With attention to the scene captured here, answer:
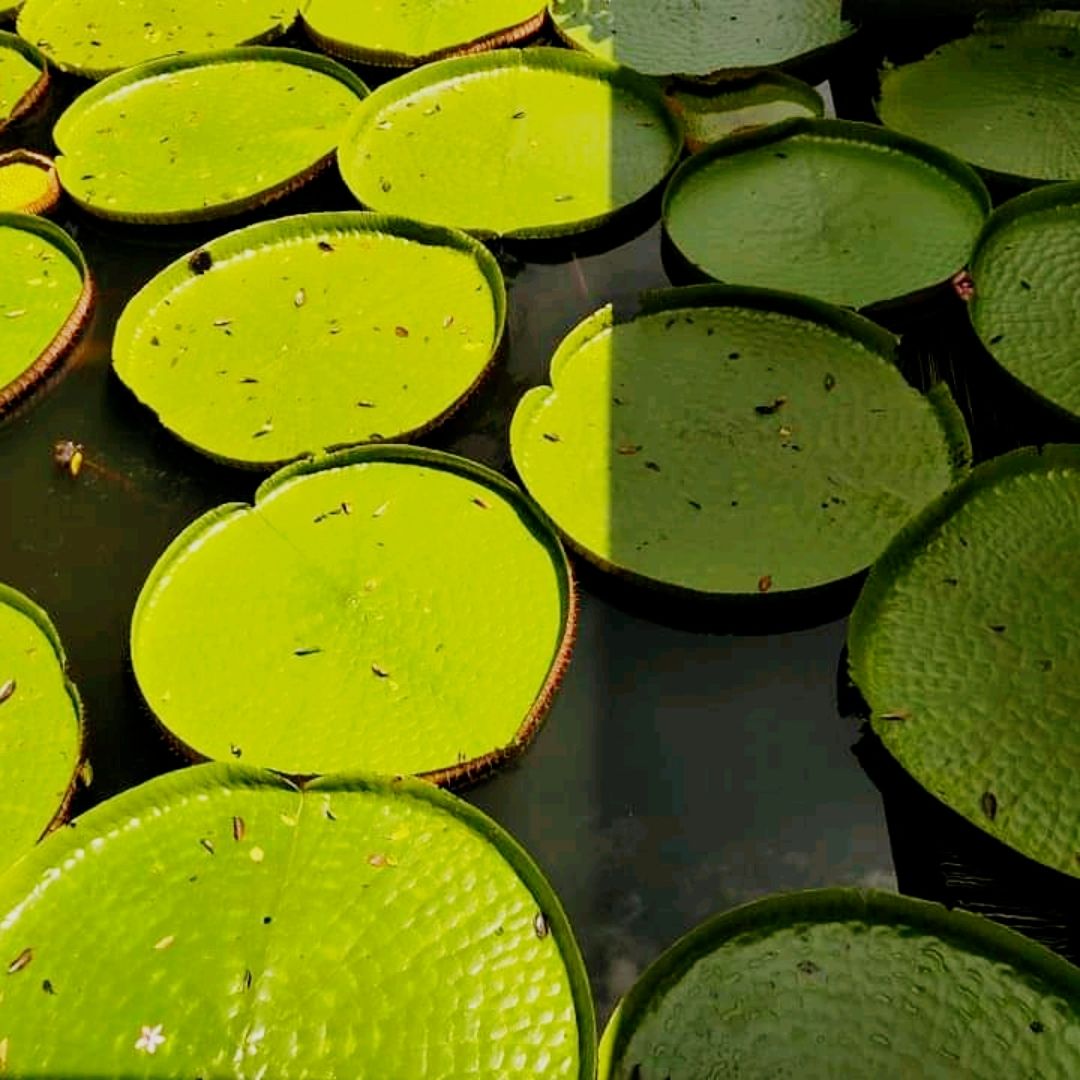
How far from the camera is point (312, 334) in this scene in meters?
2.29

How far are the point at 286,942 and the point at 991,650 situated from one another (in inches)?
43.8

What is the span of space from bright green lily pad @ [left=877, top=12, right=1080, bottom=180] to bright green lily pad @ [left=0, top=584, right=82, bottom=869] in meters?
2.12

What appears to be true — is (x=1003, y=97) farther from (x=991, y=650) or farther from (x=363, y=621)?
(x=363, y=621)

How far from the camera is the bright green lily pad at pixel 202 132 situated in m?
2.61

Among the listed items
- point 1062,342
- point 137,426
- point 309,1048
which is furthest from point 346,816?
point 1062,342

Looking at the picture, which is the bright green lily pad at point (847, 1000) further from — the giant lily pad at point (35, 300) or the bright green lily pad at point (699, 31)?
the bright green lily pad at point (699, 31)

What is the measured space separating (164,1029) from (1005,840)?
1.14 metres

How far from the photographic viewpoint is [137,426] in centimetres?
225

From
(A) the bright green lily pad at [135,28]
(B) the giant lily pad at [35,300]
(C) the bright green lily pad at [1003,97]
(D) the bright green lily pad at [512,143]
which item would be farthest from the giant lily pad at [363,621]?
(A) the bright green lily pad at [135,28]

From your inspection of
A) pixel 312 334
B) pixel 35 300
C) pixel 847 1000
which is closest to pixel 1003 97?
pixel 312 334

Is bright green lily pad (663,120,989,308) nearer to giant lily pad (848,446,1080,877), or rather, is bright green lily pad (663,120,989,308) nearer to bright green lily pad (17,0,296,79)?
giant lily pad (848,446,1080,877)

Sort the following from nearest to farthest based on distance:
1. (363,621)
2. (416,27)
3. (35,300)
→ 1. (363,621)
2. (35,300)
3. (416,27)

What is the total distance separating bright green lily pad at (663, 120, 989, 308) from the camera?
224cm

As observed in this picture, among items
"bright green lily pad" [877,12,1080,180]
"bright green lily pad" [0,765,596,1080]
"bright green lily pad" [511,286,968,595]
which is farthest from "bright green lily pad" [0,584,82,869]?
"bright green lily pad" [877,12,1080,180]
